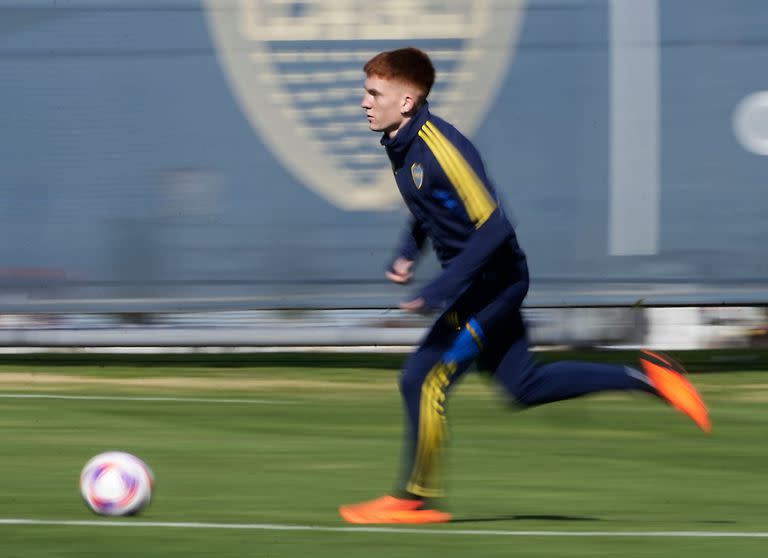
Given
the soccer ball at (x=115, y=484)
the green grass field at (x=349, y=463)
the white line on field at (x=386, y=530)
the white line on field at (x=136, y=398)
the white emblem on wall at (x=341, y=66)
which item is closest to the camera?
the green grass field at (x=349, y=463)

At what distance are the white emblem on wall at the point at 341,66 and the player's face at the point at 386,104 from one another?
6.60 m

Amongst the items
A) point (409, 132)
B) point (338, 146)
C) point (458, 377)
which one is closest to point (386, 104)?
point (409, 132)

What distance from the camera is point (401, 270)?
6562 mm

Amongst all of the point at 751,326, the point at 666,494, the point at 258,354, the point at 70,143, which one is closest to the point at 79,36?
the point at 70,143

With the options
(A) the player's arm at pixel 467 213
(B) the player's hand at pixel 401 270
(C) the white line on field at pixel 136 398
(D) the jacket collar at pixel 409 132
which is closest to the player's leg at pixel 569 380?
(A) the player's arm at pixel 467 213

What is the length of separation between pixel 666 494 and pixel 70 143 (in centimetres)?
716

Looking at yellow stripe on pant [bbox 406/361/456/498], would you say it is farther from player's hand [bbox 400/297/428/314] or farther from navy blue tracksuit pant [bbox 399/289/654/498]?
player's hand [bbox 400/297/428/314]

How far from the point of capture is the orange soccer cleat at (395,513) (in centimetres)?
637

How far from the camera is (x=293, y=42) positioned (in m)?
12.9

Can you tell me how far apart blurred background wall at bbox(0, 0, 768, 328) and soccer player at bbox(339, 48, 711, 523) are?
6.55 metres

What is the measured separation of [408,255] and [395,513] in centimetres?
106

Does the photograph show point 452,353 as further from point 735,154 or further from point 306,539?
point 735,154

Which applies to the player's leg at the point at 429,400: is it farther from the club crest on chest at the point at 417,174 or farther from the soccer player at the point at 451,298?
the club crest on chest at the point at 417,174

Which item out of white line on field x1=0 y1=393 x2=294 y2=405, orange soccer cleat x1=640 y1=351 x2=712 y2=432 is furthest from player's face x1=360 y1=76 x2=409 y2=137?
white line on field x1=0 y1=393 x2=294 y2=405
